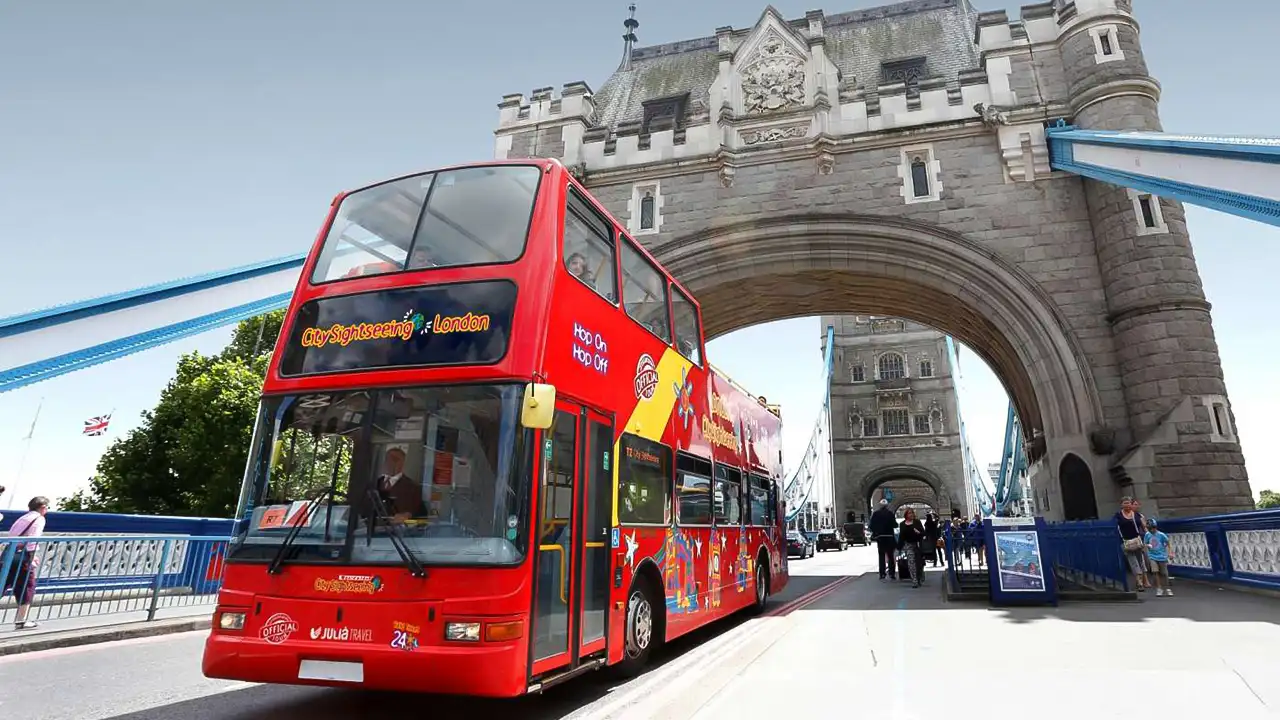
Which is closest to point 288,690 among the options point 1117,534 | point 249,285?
point 1117,534

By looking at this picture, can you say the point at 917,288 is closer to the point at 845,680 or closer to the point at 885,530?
the point at 885,530

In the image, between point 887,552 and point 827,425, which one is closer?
point 887,552

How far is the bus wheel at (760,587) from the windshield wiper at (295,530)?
650 centimetres

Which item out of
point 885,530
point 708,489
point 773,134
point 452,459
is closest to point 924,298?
point 773,134

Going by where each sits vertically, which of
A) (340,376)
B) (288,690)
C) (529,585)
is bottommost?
(288,690)

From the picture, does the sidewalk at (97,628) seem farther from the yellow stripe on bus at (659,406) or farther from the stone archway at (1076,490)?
the stone archway at (1076,490)

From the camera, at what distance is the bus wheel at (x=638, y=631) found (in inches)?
198

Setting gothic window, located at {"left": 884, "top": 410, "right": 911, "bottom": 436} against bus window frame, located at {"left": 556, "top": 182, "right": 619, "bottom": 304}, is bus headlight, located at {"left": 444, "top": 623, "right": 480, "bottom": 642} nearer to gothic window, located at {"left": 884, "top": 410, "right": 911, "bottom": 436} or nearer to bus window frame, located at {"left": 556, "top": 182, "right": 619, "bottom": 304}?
bus window frame, located at {"left": 556, "top": 182, "right": 619, "bottom": 304}

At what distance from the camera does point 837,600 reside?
9.81 metres

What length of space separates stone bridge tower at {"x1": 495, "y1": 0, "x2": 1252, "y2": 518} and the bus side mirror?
1225cm

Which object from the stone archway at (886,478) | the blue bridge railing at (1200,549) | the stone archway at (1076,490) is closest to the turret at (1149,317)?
the stone archway at (1076,490)

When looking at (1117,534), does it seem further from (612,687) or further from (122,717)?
(122,717)

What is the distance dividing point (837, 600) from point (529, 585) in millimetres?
7413

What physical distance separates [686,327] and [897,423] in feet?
161
